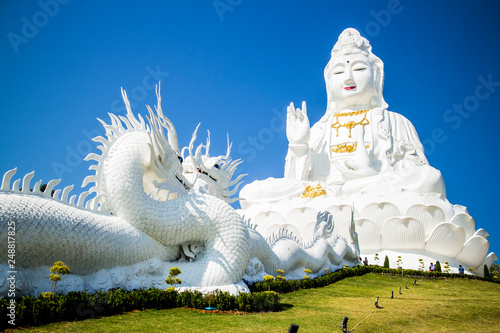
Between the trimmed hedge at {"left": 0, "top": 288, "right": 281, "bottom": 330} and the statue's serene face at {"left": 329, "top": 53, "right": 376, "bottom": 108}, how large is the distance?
17.5 meters

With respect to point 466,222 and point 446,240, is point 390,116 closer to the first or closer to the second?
point 466,222

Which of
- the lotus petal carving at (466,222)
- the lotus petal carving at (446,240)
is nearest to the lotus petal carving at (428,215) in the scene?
the lotus petal carving at (446,240)

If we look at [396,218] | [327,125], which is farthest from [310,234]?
[327,125]

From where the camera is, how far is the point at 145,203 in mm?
6414

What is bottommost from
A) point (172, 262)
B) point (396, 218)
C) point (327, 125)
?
point (172, 262)

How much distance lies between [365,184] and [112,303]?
14.3 metres

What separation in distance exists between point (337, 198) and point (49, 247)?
533 inches

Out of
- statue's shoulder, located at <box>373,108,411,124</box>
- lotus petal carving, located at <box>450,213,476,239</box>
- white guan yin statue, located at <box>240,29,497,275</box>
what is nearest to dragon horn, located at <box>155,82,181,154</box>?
white guan yin statue, located at <box>240,29,497,275</box>

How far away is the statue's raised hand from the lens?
19.5 m

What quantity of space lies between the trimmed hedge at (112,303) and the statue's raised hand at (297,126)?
13953 mm

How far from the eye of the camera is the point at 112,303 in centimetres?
497

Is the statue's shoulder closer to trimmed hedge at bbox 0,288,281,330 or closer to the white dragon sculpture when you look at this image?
the white dragon sculpture

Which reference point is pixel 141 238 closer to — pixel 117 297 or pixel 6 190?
pixel 117 297

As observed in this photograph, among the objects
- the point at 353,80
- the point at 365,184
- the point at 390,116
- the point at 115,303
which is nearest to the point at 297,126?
the point at 365,184
